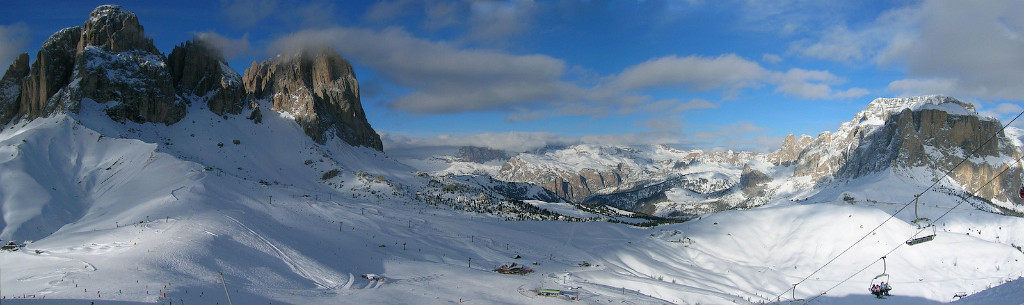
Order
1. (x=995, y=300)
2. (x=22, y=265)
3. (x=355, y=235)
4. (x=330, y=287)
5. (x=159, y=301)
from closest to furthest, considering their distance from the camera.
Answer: (x=995, y=300), (x=159, y=301), (x=22, y=265), (x=330, y=287), (x=355, y=235)

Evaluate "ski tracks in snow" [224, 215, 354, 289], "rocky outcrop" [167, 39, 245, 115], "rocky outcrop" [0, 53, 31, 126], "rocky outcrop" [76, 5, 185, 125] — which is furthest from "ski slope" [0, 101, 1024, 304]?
"rocky outcrop" [167, 39, 245, 115]

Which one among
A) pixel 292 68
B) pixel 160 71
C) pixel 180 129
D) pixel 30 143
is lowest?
pixel 30 143

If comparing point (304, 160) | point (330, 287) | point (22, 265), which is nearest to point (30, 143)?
point (304, 160)

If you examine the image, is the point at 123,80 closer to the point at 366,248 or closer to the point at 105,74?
the point at 105,74

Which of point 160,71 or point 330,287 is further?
point 160,71

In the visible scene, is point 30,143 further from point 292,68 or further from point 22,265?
point 292,68

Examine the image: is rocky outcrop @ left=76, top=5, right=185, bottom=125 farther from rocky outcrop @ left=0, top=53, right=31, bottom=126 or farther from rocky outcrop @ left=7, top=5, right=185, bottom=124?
rocky outcrop @ left=0, top=53, right=31, bottom=126
